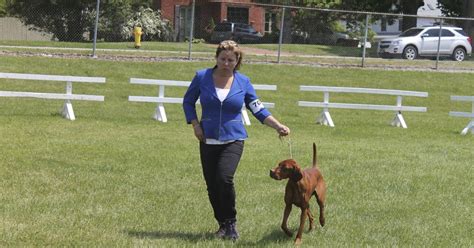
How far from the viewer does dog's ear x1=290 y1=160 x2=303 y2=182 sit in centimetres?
584

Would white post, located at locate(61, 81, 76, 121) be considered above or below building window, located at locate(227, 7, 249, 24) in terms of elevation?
below

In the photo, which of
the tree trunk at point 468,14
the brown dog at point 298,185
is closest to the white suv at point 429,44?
the tree trunk at point 468,14

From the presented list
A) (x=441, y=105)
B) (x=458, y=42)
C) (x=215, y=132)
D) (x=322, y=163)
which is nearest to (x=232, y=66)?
(x=215, y=132)

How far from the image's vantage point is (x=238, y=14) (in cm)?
4688

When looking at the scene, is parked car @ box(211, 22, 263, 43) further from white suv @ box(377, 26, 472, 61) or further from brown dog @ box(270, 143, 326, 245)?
brown dog @ box(270, 143, 326, 245)

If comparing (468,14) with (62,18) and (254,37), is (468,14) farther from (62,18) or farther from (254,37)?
(62,18)

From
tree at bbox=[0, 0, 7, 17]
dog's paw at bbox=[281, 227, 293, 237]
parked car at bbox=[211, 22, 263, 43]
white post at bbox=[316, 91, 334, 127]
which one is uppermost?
tree at bbox=[0, 0, 7, 17]

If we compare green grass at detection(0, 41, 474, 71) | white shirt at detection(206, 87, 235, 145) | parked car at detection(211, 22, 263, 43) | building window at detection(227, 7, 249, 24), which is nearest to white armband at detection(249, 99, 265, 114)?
white shirt at detection(206, 87, 235, 145)

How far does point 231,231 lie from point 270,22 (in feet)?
124

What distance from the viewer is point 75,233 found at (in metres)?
6.21

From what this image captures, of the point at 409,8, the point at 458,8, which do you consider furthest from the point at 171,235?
the point at 458,8

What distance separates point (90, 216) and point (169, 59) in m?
16.3

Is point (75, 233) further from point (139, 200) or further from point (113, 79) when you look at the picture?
point (113, 79)

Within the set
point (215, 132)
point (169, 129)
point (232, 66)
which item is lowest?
point (169, 129)
